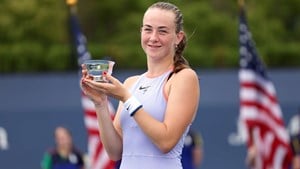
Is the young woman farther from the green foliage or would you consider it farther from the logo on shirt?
the green foliage

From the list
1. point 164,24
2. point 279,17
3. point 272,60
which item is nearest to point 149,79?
point 164,24

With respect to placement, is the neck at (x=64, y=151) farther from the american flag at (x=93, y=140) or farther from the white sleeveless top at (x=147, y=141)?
the white sleeveless top at (x=147, y=141)

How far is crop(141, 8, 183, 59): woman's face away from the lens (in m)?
4.62

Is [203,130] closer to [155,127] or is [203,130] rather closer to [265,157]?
[265,157]

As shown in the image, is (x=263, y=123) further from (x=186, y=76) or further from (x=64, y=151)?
(x=186, y=76)

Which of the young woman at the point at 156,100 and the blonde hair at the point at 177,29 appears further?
the blonde hair at the point at 177,29

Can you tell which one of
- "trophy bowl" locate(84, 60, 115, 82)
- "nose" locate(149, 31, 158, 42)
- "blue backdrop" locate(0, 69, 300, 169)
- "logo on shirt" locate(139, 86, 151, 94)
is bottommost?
"blue backdrop" locate(0, 69, 300, 169)

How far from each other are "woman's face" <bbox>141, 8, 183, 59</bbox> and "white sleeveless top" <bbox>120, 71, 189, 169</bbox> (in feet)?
0.39

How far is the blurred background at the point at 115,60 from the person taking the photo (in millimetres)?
16297

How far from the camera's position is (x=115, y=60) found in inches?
852

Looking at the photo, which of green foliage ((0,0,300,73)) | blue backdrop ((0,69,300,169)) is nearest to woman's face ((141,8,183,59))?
blue backdrop ((0,69,300,169))

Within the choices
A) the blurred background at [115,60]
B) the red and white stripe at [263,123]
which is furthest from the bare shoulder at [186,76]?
the red and white stripe at [263,123]

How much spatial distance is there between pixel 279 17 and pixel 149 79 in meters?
22.6

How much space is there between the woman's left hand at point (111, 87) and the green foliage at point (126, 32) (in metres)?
15.2
